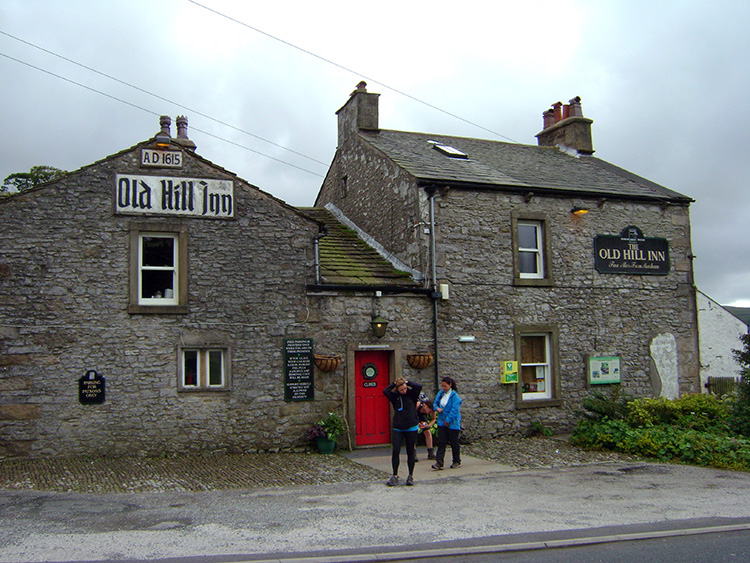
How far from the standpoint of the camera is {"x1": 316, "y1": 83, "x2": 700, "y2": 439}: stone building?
1523 centimetres

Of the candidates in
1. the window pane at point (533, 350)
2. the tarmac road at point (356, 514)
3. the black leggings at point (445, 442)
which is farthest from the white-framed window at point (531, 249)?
the tarmac road at point (356, 514)

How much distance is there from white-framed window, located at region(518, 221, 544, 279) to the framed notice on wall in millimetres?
2422

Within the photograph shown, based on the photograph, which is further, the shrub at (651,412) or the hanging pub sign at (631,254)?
the hanging pub sign at (631,254)

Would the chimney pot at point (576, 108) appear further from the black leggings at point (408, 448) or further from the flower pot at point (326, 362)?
the black leggings at point (408, 448)

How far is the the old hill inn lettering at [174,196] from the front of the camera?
12.9m

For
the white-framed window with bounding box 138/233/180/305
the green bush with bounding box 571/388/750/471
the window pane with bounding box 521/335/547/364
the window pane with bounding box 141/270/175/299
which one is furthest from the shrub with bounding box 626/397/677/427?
the window pane with bounding box 141/270/175/299

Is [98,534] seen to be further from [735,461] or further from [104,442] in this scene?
[735,461]

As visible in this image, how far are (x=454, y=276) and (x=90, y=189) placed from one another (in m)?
7.61

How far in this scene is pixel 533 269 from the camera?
1642cm

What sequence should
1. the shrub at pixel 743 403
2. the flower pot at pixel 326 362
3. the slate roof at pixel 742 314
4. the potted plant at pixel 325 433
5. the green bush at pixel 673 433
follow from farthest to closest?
1. the slate roof at pixel 742 314
2. the shrub at pixel 743 403
3. the flower pot at pixel 326 362
4. the potted plant at pixel 325 433
5. the green bush at pixel 673 433

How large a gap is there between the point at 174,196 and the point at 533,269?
837cm

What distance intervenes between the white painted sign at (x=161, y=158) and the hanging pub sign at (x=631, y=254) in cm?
998

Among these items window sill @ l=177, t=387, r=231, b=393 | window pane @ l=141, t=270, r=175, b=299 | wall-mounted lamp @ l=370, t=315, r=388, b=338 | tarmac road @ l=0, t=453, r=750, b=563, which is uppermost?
window pane @ l=141, t=270, r=175, b=299

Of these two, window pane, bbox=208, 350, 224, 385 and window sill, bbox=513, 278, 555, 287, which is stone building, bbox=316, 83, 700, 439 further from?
window pane, bbox=208, 350, 224, 385
